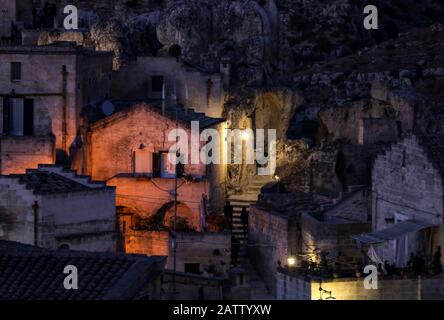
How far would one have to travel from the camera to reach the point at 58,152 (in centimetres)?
6656

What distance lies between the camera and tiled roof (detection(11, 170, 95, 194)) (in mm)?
60281

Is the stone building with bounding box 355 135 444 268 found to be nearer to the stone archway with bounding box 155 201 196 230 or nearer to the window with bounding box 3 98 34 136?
the stone archway with bounding box 155 201 196 230

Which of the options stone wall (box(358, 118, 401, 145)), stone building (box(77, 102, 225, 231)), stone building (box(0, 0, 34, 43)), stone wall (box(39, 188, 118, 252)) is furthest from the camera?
stone building (box(0, 0, 34, 43))

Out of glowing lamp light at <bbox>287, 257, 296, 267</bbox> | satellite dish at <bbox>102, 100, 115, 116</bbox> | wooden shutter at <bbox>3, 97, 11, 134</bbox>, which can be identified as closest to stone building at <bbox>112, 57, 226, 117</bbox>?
satellite dish at <bbox>102, 100, 115, 116</bbox>

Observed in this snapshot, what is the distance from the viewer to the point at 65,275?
4391cm

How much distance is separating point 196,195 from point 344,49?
15922mm

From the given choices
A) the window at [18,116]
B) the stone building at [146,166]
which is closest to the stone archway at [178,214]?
the stone building at [146,166]

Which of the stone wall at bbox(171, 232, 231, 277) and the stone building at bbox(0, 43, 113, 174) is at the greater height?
the stone building at bbox(0, 43, 113, 174)

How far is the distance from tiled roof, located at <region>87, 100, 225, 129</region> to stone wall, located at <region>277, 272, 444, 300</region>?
1562 centimetres

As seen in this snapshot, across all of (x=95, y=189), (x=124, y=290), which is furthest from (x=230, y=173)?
(x=124, y=290)

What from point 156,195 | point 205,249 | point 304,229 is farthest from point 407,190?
point 156,195

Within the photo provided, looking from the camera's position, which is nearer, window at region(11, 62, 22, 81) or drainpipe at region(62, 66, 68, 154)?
window at region(11, 62, 22, 81)

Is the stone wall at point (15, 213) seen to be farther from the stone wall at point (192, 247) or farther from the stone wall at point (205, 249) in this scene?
the stone wall at point (205, 249)

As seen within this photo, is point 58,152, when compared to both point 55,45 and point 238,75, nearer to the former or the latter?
point 55,45
